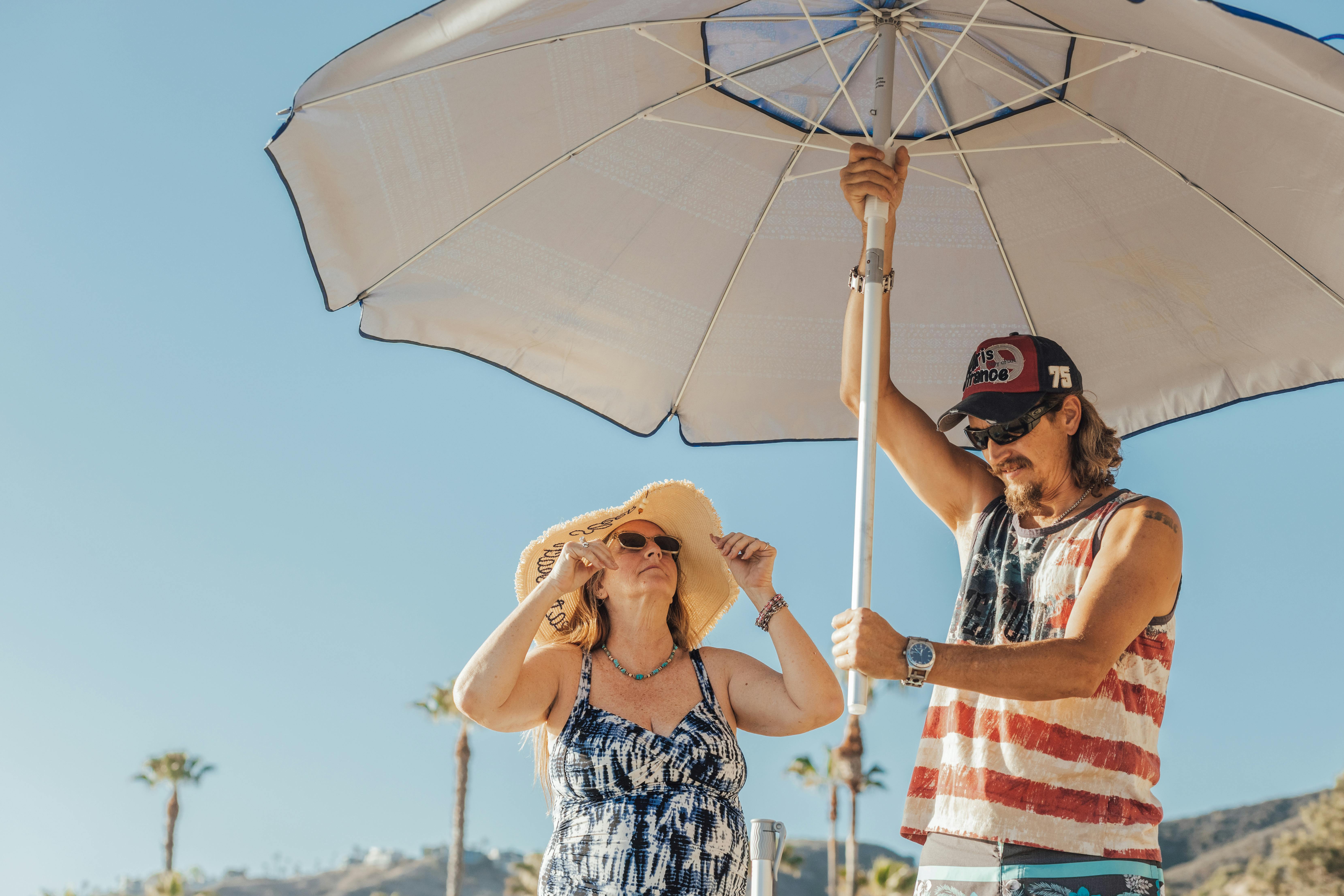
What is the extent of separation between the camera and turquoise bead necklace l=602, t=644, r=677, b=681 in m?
3.50

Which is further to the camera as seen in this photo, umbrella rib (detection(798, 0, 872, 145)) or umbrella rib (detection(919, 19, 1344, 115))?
umbrella rib (detection(798, 0, 872, 145))

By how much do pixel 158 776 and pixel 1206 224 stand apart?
3856cm

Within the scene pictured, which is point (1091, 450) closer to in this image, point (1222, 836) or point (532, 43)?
point (532, 43)

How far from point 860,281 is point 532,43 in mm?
1047

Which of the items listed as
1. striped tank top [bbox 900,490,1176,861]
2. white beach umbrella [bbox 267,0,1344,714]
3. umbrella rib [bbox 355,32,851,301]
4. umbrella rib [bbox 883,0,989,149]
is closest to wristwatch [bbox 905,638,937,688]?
striped tank top [bbox 900,490,1176,861]

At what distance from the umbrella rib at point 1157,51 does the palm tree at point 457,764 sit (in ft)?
100

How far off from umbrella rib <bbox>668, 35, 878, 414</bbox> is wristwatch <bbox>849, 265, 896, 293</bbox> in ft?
1.21

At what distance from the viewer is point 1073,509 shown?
2.95 meters

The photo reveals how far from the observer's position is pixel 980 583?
3039 millimetres

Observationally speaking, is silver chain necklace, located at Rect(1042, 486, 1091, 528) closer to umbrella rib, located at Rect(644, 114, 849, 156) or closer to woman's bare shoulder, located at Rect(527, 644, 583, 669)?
umbrella rib, located at Rect(644, 114, 849, 156)

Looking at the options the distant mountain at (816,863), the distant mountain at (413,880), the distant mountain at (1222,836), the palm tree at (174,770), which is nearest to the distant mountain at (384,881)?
the distant mountain at (413,880)

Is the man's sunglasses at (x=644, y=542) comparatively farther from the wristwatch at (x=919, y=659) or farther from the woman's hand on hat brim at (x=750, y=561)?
A: the wristwatch at (x=919, y=659)

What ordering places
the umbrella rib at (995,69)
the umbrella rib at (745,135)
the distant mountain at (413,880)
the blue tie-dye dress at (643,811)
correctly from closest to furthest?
the blue tie-dye dress at (643,811) → the umbrella rib at (995,69) → the umbrella rib at (745,135) → the distant mountain at (413,880)

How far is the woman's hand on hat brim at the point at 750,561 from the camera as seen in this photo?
11.4 ft
